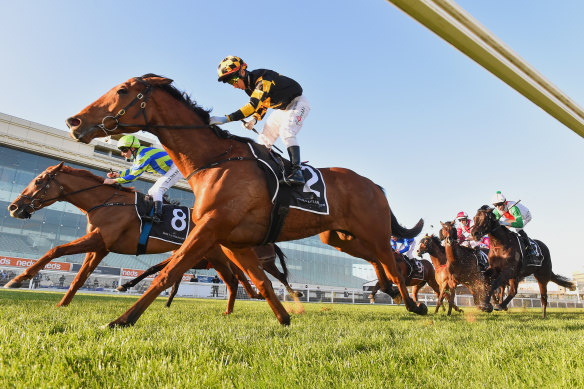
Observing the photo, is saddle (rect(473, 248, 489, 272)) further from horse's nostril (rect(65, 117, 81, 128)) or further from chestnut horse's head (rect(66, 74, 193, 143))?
horse's nostril (rect(65, 117, 81, 128))

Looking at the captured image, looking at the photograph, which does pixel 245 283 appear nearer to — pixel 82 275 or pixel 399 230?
pixel 82 275

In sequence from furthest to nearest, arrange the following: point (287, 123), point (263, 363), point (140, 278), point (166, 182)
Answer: point (140, 278), point (166, 182), point (287, 123), point (263, 363)

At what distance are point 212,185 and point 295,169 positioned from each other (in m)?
1.01

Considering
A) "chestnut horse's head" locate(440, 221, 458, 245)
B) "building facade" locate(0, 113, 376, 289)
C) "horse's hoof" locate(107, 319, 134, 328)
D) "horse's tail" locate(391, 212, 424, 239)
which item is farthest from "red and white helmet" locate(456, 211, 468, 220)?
"building facade" locate(0, 113, 376, 289)

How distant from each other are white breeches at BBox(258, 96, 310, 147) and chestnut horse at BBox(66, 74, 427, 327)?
532 mm

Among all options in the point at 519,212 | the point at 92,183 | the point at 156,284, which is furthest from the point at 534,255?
the point at 92,183

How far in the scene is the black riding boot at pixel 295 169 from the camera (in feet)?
13.1

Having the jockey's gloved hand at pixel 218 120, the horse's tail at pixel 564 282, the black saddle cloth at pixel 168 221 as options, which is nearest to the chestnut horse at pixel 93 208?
the black saddle cloth at pixel 168 221

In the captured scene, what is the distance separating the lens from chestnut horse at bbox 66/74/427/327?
135 inches

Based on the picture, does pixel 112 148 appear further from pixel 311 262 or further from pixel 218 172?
pixel 218 172

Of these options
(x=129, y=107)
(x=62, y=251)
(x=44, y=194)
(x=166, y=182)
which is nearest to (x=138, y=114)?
(x=129, y=107)

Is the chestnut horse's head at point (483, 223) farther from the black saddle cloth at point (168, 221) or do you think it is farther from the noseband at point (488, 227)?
the black saddle cloth at point (168, 221)

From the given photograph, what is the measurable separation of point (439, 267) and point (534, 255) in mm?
2682

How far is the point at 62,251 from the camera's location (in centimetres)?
584
